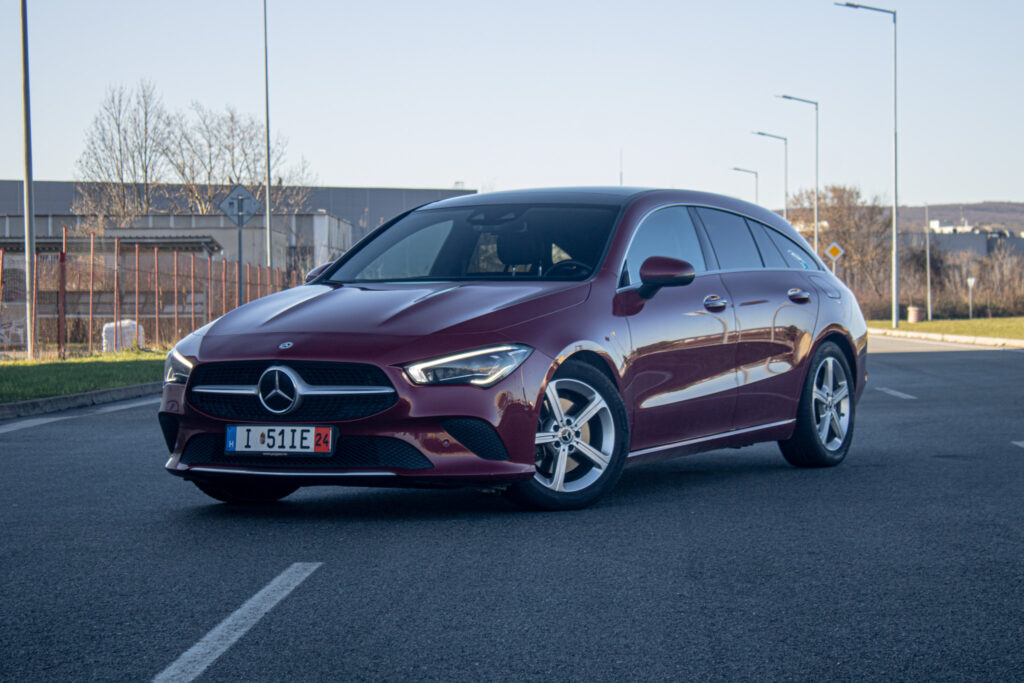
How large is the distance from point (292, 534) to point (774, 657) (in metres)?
2.73

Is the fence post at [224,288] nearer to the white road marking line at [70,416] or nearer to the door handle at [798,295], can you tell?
the white road marking line at [70,416]

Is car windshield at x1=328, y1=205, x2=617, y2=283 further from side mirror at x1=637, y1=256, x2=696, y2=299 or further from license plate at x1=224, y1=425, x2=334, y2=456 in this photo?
license plate at x1=224, y1=425, x2=334, y2=456

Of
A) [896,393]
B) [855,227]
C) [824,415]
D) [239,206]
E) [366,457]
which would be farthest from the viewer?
[855,227]

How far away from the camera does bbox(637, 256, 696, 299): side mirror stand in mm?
6918

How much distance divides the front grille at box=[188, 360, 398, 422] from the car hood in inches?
2.4

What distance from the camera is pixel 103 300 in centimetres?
3350

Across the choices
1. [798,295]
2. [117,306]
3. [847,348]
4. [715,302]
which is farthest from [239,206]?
[715,302]

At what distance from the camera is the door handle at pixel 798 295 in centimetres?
828

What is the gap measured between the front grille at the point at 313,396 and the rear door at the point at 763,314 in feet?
8.23

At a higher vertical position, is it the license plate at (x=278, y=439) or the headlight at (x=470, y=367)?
the headlight at (x=470, y=367)

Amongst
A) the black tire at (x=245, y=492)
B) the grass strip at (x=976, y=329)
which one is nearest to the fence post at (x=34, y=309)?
the black tire at (x=245, y=492)

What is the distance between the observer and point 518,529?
6047 millimetres

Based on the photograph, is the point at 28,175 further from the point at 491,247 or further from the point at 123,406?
the point at 491,247

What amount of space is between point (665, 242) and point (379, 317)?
76.5 inches
